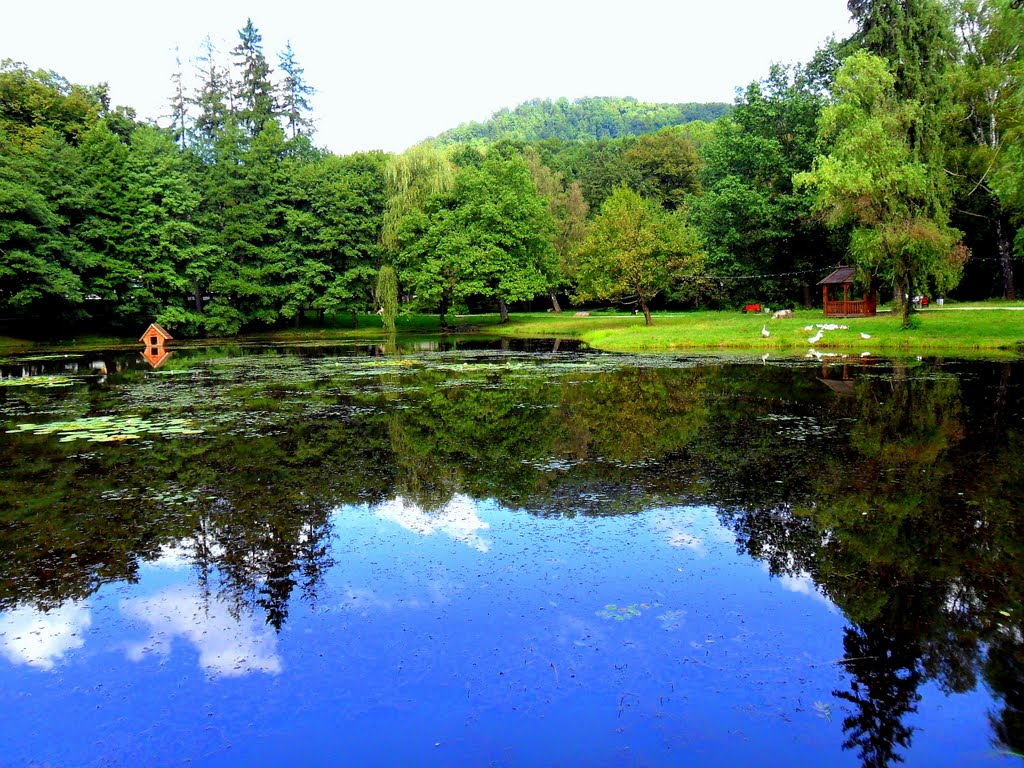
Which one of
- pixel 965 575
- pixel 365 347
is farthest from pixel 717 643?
pixel 365 347

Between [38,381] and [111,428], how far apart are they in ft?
36.8

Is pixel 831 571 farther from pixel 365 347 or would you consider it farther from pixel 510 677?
pixel 365 347

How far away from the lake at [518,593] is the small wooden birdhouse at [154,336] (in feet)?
89.3

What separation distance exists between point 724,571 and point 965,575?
83.8 inches

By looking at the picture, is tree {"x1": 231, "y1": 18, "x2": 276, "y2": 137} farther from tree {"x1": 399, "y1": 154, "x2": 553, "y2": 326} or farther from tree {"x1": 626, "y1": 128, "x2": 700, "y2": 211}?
tree {"x1": 626, "y1": 128, "x2": 700, "y2": 211}

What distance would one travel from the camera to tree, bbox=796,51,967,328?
27.6m

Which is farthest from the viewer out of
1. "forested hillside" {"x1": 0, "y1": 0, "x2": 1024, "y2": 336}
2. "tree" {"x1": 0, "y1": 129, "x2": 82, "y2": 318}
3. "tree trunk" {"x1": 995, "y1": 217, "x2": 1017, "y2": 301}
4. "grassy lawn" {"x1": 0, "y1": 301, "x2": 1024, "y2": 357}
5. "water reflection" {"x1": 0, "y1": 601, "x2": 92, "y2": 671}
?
"tree" {"x1": 0, "y1": 129, "x2": 82, "y2": 318}

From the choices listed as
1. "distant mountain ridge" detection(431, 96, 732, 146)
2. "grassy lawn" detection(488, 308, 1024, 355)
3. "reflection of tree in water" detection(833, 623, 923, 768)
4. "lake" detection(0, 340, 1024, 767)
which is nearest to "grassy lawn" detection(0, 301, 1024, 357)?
"grassy lawn" detection(488, 308, 1024, 355)

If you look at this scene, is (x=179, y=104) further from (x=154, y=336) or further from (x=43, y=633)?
(x=43, y=633)

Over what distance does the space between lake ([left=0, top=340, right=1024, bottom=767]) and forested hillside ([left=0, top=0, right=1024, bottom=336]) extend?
2264 centimetres

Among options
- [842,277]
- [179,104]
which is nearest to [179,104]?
[179,104]

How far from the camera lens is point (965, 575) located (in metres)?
6.27

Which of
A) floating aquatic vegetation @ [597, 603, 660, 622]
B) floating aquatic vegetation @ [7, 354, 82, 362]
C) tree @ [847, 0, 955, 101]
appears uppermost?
tree @ [847, 0, 955, 101]

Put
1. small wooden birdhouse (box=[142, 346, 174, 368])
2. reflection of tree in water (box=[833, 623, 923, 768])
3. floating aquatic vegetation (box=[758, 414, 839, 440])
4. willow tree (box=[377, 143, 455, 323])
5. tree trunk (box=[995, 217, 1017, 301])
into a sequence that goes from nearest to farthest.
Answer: reflection of tree in water (box=[833, 623, 923, 768]), floating aquatic vegetation (box=[758, 414, 839, 440]), small wooden birdhouse (box=[142, 346, 174, 368]), tree trunk (box=[995, 217, 1017, 301]), willow tree (box=[377, 143, 455, 323])
